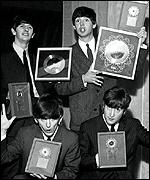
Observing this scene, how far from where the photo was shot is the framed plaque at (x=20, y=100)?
217cm

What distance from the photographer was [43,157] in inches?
78.8

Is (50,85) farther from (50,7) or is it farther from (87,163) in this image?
(50,7)

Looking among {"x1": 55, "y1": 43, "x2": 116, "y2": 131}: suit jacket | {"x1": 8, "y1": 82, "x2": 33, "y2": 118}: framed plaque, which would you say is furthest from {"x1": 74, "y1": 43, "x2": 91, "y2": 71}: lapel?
{"x1": 8, "y1": 82, "x2": 33, "y2": 118}: framed plaque

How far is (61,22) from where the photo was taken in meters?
2.79

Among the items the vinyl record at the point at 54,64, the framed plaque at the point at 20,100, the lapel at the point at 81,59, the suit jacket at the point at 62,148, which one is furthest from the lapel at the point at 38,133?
the lapel at the point at 81,59

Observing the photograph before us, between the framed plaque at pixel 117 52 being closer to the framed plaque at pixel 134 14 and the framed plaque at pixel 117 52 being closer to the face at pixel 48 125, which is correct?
the framed plaque at pixel 134 14

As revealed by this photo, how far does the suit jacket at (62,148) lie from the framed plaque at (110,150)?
0.12 metres

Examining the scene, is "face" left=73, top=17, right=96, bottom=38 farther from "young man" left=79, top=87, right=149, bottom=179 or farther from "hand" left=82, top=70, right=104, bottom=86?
"young man" left=79, top=87, right=149, bottom=179

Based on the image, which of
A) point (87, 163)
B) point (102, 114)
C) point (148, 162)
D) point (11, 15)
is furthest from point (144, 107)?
point (11, 15)

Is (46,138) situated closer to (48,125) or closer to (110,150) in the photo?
(48,125)

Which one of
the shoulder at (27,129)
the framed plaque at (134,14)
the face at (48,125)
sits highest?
the framed plaque at (134,14)

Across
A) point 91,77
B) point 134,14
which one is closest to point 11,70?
point 91,77

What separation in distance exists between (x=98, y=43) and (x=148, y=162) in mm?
927

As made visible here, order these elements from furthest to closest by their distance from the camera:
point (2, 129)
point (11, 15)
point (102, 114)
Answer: point (11, 15)
point (102, 114)
point (2, 129)
